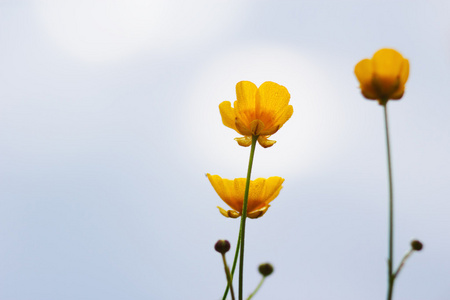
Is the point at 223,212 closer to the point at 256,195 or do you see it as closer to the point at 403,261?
the point at 256,195

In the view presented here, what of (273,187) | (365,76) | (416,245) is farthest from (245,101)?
A: (416,245)

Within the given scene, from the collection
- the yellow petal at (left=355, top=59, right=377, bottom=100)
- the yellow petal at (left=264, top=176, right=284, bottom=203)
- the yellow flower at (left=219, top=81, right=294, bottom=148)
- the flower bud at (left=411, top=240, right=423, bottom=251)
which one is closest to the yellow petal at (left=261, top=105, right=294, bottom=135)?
the yellow flower at (left=219, top=81, right=294, bottom=148)

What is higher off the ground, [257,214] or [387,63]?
[387,63]

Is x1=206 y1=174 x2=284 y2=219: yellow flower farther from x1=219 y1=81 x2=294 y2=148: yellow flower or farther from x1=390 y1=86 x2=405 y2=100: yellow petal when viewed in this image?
x1=390 y1=86 x2=405 y2=100: yellow petal

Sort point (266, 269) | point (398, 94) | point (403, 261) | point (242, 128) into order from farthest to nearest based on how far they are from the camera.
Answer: point (242, 128) < point (266, 269) < point (398, 94) < point (403, 261)

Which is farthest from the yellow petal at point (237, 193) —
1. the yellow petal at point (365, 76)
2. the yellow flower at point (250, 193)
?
the yellow petal at point (365, 76)

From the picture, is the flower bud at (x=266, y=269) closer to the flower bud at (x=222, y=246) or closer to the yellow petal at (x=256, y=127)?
the flower bud at (x=222, y=246)

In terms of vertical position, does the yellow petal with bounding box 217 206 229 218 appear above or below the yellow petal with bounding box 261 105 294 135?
below
